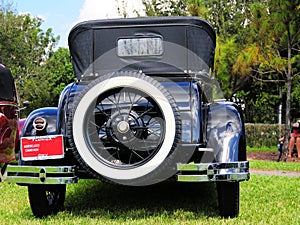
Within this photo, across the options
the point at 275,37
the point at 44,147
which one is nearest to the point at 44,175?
the point at 44,147

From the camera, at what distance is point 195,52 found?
5.45 metres

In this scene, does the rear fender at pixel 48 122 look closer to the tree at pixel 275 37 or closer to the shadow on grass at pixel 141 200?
the shadow on grass at pixel 141 200

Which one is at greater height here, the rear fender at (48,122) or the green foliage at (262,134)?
the rear fender at (48,122)

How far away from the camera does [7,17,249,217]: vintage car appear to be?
13.8 feet

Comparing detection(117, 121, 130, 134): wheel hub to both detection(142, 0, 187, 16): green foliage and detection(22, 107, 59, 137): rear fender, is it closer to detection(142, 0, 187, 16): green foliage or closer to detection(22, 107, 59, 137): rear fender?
detection(22, 107, 59, 137): rear fender

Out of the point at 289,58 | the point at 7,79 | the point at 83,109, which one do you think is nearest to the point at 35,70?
the point at 289,58

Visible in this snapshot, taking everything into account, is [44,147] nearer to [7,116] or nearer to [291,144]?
[7,116]

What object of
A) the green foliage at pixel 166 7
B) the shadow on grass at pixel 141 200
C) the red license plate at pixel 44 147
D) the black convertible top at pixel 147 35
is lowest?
the shadow on grass at pixel 141 200

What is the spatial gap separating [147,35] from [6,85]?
3312 mm

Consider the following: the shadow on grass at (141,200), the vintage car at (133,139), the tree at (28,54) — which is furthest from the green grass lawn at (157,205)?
the tree at (28,54)

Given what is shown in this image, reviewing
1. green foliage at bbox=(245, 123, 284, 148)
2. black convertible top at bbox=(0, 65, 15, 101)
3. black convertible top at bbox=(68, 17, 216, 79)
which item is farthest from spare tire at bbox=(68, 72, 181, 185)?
green foliage at bbox=(245, 123, 284, 148)

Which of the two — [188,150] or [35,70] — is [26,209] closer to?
[188,150]

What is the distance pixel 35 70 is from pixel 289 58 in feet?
68.3

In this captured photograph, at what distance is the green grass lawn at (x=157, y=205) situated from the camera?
4.49m
